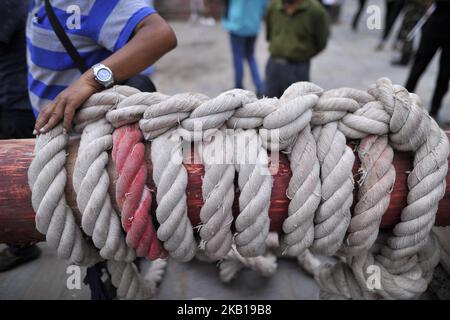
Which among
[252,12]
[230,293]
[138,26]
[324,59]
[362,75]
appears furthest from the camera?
[324,59]

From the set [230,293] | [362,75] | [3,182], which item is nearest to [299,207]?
[3,182]

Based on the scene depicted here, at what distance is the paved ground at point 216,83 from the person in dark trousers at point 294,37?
1155mm

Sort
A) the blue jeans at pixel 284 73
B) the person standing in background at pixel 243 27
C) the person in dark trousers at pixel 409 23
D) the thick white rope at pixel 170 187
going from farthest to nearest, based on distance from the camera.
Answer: the person in dark trousers at pixel 409 23 < the person standing in background at pixel 243 27 < the blue jeans at pixel 284 73 < the thick white rope at pixel 170 187

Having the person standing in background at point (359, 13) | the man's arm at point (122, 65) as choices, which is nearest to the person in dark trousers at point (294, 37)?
the man's arm at point (122, 65)

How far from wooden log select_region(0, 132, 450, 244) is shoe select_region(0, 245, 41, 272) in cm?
107

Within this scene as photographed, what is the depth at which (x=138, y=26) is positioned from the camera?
1021 millimetres

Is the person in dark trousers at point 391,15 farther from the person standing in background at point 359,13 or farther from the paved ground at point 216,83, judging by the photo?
the person standing in background at point 359,13

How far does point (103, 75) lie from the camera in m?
0.86

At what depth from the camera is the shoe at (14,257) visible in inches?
67.8

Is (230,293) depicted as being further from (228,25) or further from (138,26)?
(228,25)

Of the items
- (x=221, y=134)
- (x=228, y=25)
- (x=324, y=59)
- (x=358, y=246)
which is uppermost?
(x=221, y=134)

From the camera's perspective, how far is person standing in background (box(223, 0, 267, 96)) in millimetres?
3607

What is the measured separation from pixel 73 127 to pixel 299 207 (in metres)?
0.52

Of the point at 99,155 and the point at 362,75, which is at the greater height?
the point at 99,155
